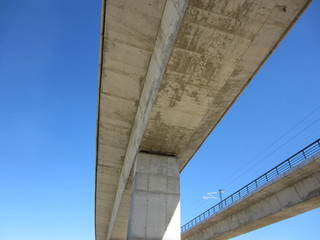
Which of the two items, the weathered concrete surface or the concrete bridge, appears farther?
the weathered concrete surface

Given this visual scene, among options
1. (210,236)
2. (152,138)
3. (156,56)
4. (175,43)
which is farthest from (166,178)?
(210,236)

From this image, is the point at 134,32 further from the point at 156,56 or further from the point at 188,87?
the point at 188,87

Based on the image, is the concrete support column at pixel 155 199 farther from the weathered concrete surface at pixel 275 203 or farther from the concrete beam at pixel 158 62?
the weathered concrete surface at pixel 275 203

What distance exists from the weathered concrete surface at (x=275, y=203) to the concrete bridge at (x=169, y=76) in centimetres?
596

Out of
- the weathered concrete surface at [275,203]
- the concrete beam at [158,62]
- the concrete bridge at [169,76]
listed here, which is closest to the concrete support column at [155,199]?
the concrete bridge at [169,76]

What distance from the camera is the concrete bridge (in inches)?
217

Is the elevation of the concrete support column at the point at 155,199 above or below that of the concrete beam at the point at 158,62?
below

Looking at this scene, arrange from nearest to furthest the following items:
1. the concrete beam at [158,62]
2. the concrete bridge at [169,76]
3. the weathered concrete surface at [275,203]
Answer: the concrete bridge at [169,76], the concrete beam at [158,62], the weathered concrete surface at [275,203]

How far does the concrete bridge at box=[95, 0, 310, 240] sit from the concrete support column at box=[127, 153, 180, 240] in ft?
0.10

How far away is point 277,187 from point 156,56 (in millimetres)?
10696

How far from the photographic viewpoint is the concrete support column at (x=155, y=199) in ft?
26.7

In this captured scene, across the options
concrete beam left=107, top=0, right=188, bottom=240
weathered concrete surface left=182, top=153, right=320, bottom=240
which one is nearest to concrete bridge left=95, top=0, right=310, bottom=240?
concrete beam left=107, top=0, right=188, bottom=240

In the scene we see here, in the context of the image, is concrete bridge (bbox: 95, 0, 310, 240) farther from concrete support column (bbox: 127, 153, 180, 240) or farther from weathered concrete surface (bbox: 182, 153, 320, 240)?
weathered concrete surface (bbox: 182, 153, 320, 240)

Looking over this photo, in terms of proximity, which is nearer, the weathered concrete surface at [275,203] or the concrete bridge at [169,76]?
the concrete bridge at [169,76]
